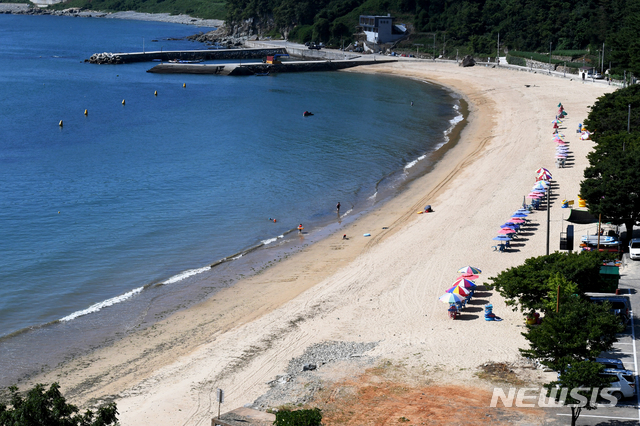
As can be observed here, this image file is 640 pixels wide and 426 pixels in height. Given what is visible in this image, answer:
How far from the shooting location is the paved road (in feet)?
60.7

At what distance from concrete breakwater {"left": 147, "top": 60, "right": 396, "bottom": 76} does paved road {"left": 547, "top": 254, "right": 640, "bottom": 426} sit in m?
105

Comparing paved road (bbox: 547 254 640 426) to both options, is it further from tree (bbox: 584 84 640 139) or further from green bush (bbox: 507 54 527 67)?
green bush (bbox: 507 54 527 67)

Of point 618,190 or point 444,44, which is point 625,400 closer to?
point 618,190

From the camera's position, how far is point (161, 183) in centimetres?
5016

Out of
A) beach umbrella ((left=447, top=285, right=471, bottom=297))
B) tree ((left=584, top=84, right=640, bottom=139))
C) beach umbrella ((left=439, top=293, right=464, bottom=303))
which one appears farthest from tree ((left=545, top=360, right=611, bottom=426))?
tree ((left=584, top=84, right=640, bottom=139))

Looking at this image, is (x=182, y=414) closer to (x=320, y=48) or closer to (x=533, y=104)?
(x=533, y=104)

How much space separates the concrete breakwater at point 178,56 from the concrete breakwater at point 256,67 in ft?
46.4

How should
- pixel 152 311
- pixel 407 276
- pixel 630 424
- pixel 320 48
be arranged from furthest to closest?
pixel 320 48, pixel 407 276, pixel 152 311, pixel 630 424

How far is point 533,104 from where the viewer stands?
80125 mm

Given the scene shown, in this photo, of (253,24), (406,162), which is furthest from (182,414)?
(253,24)

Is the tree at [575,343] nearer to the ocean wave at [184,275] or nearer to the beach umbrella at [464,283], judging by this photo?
the beach umbrella at [464,283]

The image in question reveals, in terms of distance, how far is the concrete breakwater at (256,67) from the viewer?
12450cm

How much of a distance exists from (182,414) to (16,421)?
7.18m

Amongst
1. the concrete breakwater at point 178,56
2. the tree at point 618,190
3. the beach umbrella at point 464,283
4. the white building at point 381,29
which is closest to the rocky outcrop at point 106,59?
the concrete breakwater at point 178,56
